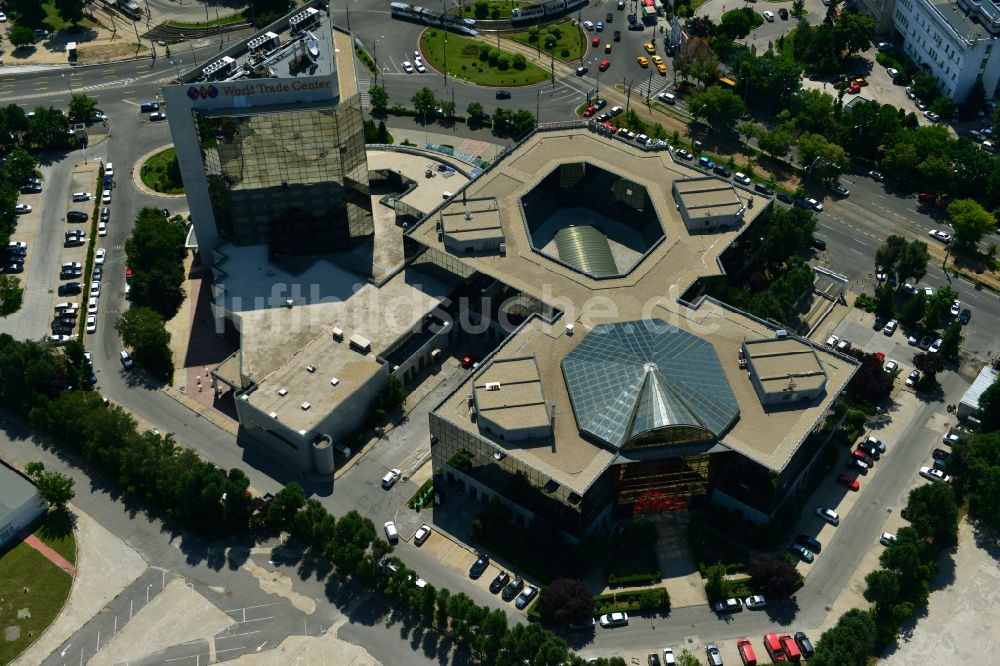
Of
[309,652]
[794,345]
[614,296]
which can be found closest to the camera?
[309,652]

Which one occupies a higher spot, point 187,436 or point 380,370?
point 380,370

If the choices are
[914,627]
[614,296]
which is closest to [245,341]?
[614,296]

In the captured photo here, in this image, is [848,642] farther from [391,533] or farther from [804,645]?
[391,533]

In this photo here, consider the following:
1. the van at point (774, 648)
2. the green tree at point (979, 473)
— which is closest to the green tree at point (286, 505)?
the van at point (774, 648)

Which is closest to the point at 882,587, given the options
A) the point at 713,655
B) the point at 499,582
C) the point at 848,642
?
the point at 848,642

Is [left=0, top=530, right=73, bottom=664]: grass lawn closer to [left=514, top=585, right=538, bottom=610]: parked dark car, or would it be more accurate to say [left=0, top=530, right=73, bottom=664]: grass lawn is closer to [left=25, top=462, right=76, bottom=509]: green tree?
[left=25, top=462, right=76, bottom=509]: green tree

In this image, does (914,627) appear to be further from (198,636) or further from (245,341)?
(245,341)
